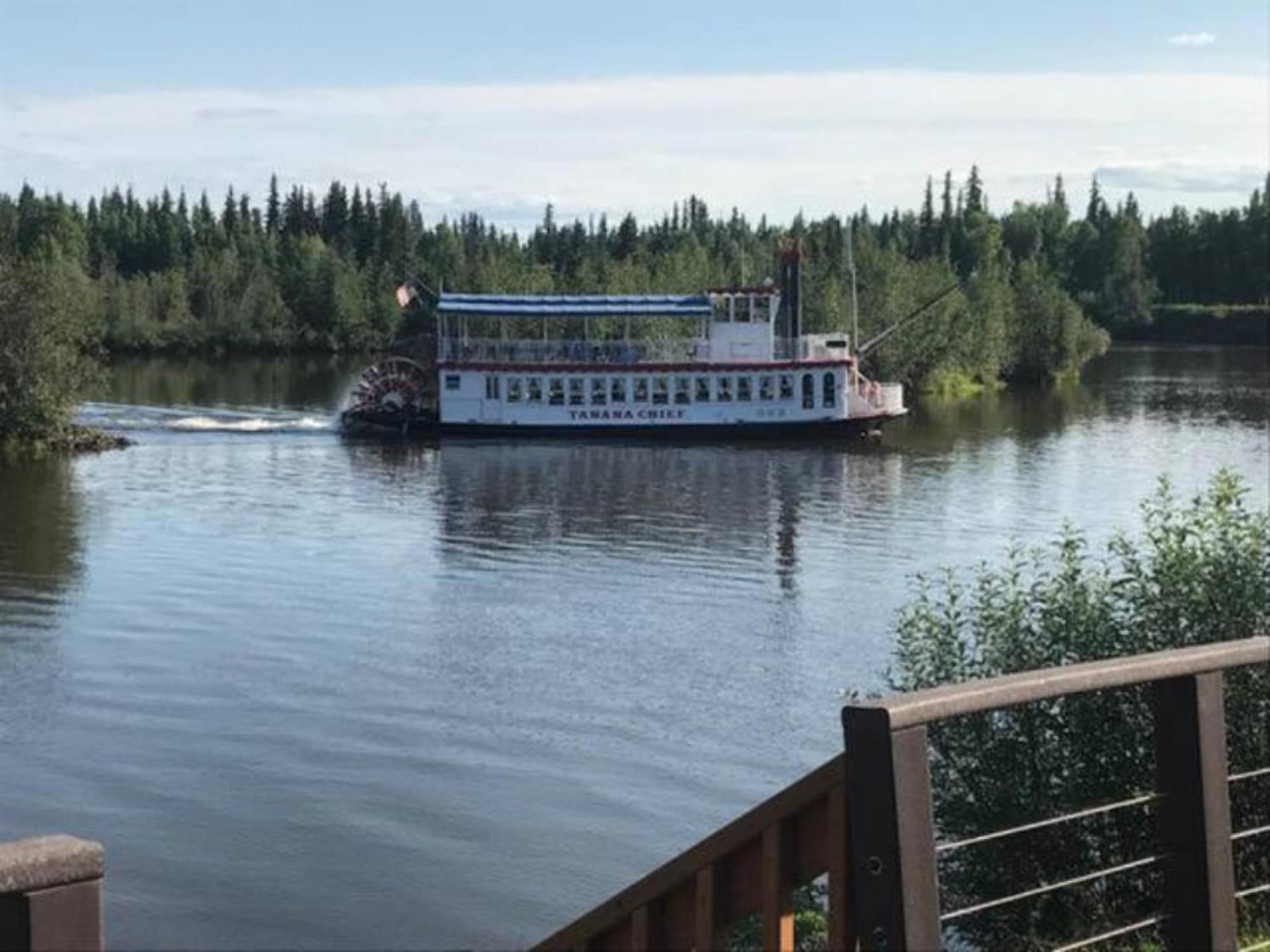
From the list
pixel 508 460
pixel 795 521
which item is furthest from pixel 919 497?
pixel 508 460

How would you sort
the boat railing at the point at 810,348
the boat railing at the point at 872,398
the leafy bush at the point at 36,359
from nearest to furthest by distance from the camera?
the leafy bush at the point at 36,359
the boat railing at the point at 810,348
the boat railing at the point at 872,398

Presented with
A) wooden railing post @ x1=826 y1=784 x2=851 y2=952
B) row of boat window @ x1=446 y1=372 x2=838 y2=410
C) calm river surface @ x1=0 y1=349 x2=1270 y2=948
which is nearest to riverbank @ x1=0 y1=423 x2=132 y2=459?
calm river surface @ x1=0 y1=349 x2=1270 y2=948

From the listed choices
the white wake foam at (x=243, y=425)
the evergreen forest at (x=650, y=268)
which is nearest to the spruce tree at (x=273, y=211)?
the evergreen forest at (x=650, y=268)

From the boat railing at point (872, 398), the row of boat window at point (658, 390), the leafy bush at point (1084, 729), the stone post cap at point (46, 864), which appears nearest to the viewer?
the stone post cap at point (46, 864)

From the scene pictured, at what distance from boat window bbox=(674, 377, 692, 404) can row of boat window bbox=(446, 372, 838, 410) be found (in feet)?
0.08

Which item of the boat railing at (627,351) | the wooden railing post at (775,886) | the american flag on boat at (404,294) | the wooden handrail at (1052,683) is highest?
the american flag on boat at (404,294)

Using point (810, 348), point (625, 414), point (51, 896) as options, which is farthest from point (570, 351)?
point (51, 896)

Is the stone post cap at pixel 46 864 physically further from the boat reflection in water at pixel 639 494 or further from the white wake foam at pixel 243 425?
the white wake foam at pixel 243 425

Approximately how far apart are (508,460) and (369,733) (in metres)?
35.0

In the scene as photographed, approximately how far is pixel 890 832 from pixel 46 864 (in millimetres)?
2068

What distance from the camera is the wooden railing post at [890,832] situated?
4.42 meters

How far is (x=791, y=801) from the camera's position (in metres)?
5.08

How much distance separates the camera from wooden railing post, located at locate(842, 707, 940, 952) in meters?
4.42

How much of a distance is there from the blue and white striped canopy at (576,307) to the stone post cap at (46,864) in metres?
60.3
